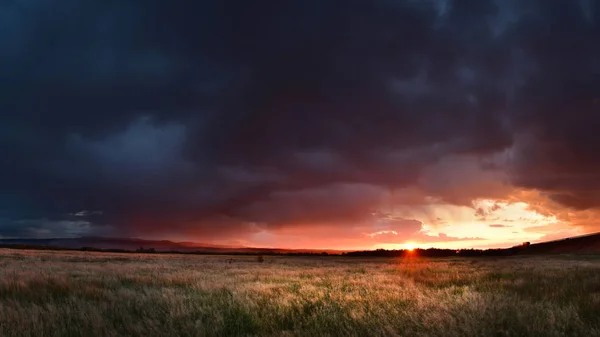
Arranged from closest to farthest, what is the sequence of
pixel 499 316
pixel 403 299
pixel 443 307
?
1. pixel 499 316
2. pixel 443 307
3. pixel 403 299

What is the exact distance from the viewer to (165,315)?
28.2 feet

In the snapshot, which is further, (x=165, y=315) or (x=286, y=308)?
(x=286, y=308)

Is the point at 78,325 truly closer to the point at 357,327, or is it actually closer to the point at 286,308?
the point at 286,308

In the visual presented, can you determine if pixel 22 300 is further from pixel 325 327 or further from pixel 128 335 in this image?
pixel 325 327

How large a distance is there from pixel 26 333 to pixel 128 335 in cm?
164

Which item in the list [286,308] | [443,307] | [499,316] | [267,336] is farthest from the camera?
[286,308]

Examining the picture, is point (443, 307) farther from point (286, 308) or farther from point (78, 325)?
point (78, 325)

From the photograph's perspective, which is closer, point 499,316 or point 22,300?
point 499,316

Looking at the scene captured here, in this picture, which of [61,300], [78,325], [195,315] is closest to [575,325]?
[195,315]

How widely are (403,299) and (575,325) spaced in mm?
4041

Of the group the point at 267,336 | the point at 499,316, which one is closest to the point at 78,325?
the point at 267,336

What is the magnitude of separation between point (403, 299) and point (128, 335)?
6317 millimetres

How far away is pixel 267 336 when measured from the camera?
22.0ft

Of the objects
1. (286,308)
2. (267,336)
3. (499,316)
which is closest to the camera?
(267,336)
